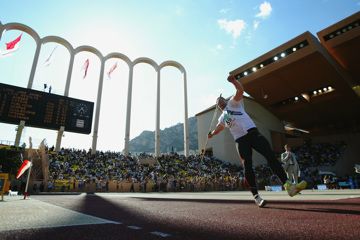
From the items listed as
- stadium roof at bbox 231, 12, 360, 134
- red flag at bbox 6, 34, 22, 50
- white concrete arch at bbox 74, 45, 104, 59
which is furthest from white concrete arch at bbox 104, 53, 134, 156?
stadium roof at bbox 231, 12, 360, 134

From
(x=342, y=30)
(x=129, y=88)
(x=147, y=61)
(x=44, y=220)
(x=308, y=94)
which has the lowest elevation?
(x=44, y=220)

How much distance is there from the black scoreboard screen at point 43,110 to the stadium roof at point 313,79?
20009 mm

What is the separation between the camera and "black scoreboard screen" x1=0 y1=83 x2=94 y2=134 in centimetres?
2112

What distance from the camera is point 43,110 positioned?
22.8 metres

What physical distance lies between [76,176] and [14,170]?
6.30 metres

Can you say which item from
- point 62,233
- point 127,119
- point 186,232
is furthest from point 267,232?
point 127,119


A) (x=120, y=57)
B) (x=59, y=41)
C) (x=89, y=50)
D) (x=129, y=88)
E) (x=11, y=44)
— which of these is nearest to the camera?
(x=11, y=44)

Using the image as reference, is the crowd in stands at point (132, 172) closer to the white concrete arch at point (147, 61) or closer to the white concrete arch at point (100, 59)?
the white concrete arch at point (100, 59)

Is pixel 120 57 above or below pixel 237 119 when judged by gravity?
above

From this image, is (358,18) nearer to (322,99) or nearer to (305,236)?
(322,99)

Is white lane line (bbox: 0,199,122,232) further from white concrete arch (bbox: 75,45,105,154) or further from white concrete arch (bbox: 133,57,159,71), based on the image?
white concrete arch (bbox: 133,57,159,71)

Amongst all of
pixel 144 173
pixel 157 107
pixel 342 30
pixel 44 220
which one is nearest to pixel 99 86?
pixel 157 107

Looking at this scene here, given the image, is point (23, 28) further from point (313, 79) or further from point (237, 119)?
point (313, 79)

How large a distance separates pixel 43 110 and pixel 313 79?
29.6m
